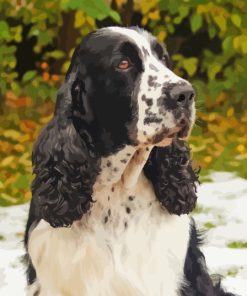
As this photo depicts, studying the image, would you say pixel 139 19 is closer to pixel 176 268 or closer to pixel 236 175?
pixel 236 175

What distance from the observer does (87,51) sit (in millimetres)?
4094

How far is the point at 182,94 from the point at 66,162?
670 mm

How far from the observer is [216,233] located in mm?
7020

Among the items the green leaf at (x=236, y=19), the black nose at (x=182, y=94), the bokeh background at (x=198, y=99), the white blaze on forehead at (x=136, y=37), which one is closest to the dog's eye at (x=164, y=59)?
the white blaze on forehead at (x=136, y=37)

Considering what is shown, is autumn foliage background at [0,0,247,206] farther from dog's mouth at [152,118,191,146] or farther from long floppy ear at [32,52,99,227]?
dog's mouth at [152,118,191,146]

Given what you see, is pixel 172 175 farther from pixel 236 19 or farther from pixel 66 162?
pixel 236 19

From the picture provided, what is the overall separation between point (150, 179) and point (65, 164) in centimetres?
41

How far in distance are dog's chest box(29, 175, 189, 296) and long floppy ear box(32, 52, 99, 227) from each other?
96 mm

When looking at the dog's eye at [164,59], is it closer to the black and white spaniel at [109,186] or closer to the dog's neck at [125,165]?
the black and white spaniel at [109,186]

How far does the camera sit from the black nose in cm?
386

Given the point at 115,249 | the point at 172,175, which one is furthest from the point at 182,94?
the point at 115,249

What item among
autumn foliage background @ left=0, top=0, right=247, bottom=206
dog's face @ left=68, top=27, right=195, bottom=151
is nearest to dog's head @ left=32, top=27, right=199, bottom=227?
dog's face @ left=68, top=27, right=195, bottom=151

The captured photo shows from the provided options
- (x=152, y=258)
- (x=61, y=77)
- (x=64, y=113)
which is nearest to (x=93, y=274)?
(x=152, y=258)

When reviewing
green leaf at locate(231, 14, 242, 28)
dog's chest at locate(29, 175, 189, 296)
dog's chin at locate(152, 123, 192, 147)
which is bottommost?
green leaf at locate(231, 14, 242, 28)
